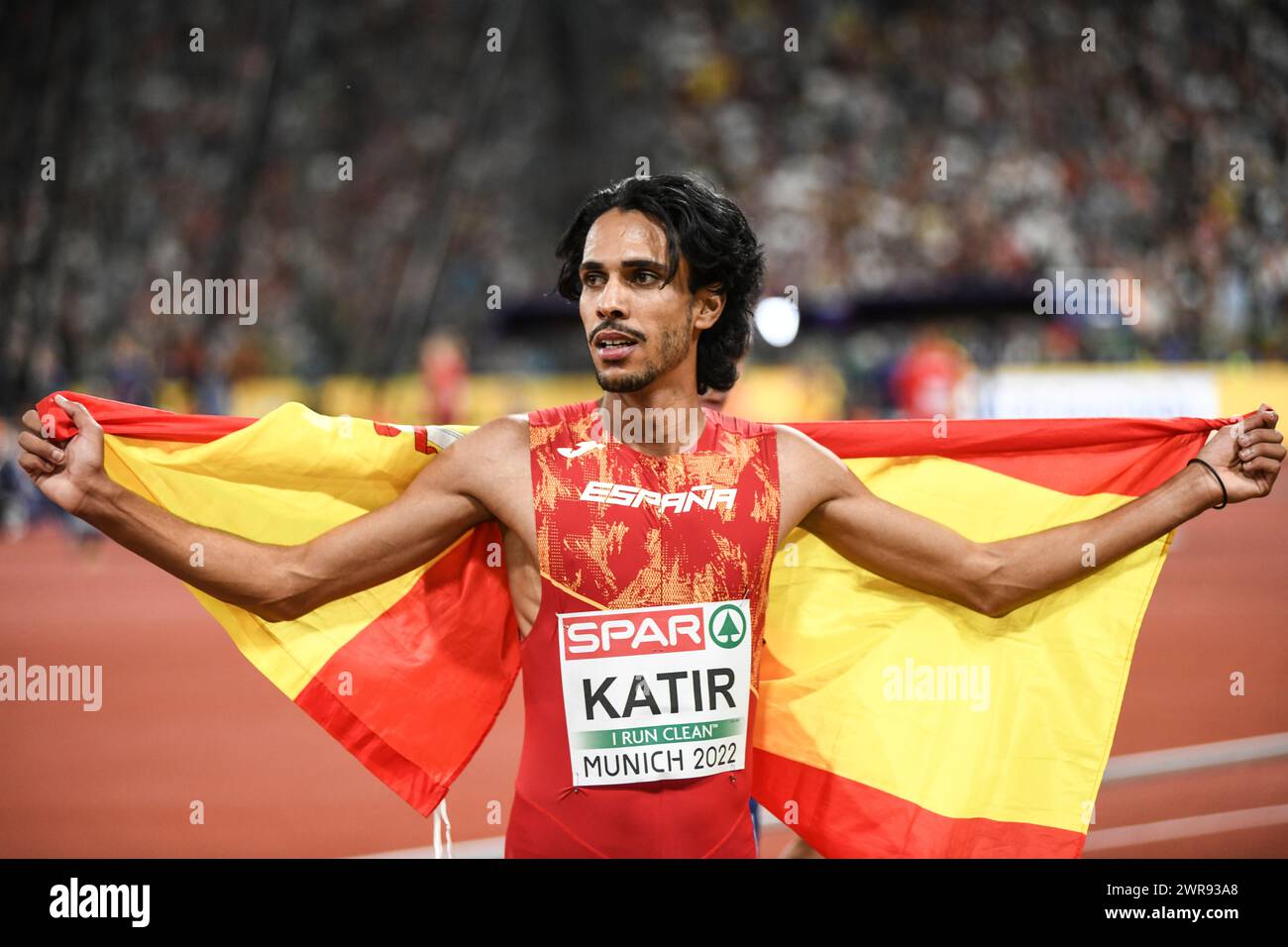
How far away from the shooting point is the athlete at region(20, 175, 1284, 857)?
3070 millimetres

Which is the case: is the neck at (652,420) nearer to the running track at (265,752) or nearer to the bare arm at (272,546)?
the bare arm at (272,546)

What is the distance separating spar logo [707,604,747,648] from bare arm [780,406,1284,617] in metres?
0.38

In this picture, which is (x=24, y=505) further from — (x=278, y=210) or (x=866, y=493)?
(x=866, y=493)

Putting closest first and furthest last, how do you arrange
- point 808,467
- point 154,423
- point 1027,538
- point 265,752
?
1. point 808,467
2. point 154,423
3. point 1027,538
4. point 265,752

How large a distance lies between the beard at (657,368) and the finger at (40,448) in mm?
1337

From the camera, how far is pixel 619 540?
3.06 m

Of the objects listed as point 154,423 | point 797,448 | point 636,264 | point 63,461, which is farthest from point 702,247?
point 63,461

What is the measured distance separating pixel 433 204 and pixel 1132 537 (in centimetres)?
2337

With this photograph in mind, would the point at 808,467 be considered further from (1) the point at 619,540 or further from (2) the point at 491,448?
(2) the point at 491,448

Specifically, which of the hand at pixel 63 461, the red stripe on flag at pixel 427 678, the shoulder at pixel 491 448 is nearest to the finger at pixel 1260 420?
the shoulder at pixel 491 448

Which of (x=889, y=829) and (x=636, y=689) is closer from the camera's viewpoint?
(x=636, y=689)

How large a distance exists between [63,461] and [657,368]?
1.48 metres

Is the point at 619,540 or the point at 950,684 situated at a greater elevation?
the point at 619,540

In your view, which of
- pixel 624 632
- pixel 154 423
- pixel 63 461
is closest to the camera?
pixel 624 632
